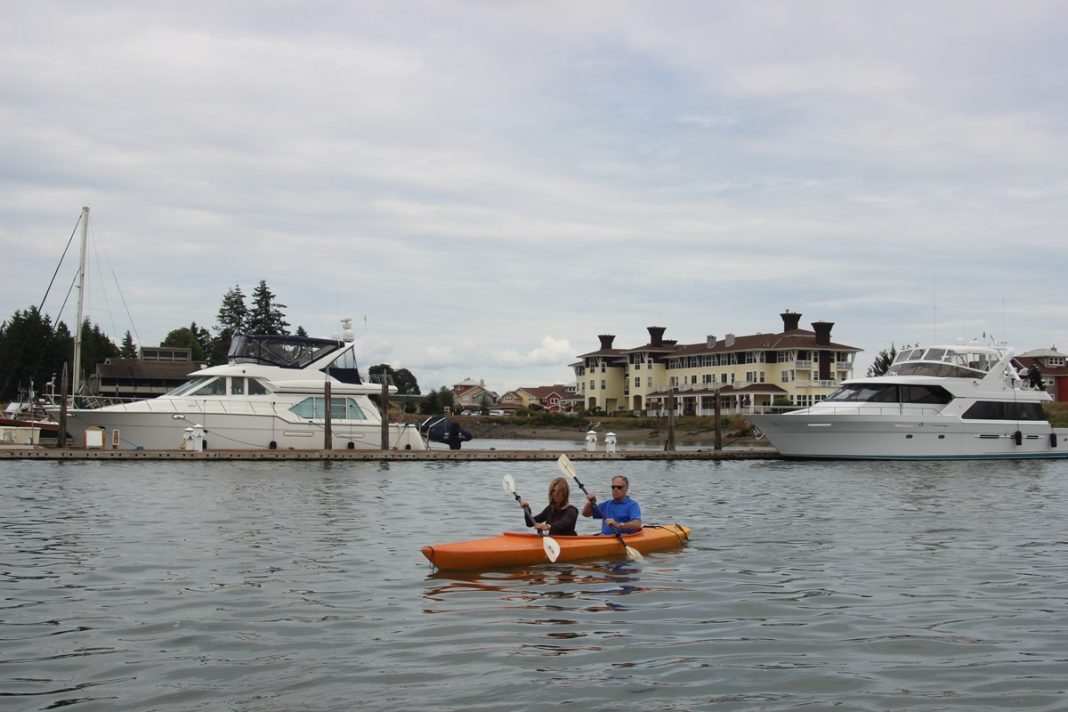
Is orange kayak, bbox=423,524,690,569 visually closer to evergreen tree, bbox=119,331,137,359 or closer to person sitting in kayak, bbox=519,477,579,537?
person sitting in kayak, bbox=519,477,579,537

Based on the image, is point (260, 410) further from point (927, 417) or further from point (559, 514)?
point (927, 417)

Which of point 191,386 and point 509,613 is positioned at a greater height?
point 191,386

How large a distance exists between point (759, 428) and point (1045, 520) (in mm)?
22090

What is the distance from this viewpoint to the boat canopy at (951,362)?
4294cm

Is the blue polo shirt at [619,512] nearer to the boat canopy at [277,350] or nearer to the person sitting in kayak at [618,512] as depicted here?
the person sitting in kayak at [618,512]

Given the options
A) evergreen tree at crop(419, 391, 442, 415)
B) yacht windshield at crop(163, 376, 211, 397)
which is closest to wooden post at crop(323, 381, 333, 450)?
yacht windshield at crop(163, 376, 211, 397)

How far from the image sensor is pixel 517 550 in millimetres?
14156

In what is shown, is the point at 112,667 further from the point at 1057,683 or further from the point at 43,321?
the point at 43,321

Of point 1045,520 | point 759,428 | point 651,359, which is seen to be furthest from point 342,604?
point 651,359

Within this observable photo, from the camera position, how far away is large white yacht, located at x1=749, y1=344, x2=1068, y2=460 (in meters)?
41.4

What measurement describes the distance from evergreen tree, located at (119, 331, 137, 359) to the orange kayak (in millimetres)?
132979

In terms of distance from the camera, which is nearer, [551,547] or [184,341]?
[551,547]

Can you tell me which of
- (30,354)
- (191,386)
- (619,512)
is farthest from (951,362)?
(30,354)

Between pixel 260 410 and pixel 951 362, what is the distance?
2768 centimetres
